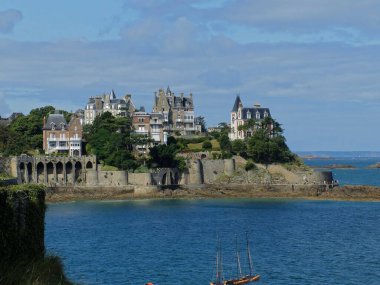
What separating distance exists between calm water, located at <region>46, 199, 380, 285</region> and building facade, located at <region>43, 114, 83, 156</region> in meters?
15.6

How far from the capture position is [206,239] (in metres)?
57.3

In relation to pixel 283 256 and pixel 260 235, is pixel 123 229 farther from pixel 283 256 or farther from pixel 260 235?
pixel 283 256

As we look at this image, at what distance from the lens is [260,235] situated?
60438 mm

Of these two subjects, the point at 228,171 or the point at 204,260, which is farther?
the point at 228,171

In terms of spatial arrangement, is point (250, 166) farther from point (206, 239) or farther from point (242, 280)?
point (242, 280)

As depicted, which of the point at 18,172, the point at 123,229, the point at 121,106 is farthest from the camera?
the point at 121,106

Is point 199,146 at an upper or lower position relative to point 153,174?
upper

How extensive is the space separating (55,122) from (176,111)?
28207 millimetres

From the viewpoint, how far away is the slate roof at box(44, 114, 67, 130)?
334 ft

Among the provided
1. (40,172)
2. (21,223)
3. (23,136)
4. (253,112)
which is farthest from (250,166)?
(21,223)

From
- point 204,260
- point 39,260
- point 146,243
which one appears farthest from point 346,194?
point 39,260

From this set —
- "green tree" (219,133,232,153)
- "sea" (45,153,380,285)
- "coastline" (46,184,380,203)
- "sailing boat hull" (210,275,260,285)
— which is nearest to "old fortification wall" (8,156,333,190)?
"coastline" (46,184,380,203)

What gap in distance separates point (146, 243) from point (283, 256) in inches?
444

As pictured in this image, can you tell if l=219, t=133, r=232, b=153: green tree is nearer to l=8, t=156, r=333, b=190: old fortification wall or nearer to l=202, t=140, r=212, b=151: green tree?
l=8, t=156, r=333, b=190: old fortification wall
